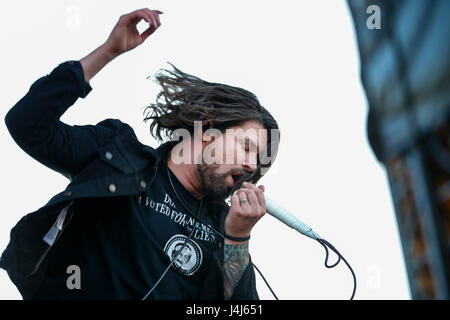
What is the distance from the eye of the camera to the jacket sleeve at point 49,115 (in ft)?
4.38

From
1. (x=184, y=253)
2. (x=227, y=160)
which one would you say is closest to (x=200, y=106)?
(x=227, y=160)

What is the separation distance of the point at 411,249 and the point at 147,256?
133cm

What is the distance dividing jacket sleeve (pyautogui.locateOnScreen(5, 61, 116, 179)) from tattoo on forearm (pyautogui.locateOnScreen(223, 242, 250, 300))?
2.00ft

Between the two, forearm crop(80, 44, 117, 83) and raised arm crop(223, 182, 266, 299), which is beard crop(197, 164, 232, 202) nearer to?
raised arm crop(223, 182, 266, 299)

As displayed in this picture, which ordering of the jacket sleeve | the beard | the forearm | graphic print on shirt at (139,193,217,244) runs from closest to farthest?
the jacket sleeve < the forearm < graphic print on shirt at (139,193,217,244) < the beard

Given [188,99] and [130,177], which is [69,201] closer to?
[130,177]

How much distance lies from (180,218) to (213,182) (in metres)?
0.20

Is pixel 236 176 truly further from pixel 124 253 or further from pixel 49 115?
A: pixel 49 115

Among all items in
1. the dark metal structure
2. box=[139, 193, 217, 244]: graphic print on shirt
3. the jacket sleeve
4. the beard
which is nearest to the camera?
the dark metal structure

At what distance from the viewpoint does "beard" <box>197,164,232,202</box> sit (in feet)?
5.71

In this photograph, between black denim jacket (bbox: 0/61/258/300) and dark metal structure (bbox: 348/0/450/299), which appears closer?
dark metal structure (bbox: 348/0/450/299)

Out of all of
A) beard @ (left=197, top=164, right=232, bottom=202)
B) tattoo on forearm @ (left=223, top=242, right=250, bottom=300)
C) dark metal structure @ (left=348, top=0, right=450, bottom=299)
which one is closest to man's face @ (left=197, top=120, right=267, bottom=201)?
beard @ (left=197, top=164, right=232, bottom=202)

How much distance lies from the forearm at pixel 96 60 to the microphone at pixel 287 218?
27.6 inches

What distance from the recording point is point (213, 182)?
1745mm
